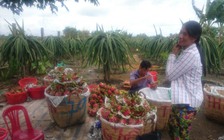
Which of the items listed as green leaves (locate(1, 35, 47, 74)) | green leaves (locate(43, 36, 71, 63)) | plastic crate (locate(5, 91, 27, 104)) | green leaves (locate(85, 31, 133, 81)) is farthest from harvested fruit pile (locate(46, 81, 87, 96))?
green leaves (locate(43, 36, 71, 63))

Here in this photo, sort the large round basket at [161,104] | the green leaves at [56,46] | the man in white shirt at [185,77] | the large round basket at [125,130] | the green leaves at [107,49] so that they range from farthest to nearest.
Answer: the green leaves at [56,46], the green leaves at [107,49], the large round basket at [161,104], the large round basket at [125,130], the man in white shirt at [185,77]

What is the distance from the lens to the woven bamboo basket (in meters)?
3.75

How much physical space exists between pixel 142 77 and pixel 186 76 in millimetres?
1544

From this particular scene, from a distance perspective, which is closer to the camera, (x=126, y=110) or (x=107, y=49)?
(x=126, y=110)

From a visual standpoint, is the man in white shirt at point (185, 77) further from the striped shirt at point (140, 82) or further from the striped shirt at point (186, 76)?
the striped shirt at point (140, 82)

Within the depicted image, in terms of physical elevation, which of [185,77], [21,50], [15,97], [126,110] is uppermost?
[21,50]

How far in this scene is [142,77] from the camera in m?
3.69

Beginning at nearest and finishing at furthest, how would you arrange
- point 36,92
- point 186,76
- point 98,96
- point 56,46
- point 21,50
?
1. point 186,76
2. point 98,96
3. point 36,92
4. point 21,50
5. point 56,46

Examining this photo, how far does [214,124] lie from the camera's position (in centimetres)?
399

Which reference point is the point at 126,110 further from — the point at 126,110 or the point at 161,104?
the point at 161,104

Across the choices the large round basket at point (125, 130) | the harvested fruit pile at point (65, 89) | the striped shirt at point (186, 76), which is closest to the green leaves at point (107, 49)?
the harvested fruit pile at point (65, 89)

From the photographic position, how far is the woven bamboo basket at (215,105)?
3.75 meters

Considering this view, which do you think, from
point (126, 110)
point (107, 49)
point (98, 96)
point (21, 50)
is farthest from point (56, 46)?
point (126, 110)

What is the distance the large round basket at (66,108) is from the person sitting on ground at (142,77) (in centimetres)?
91
